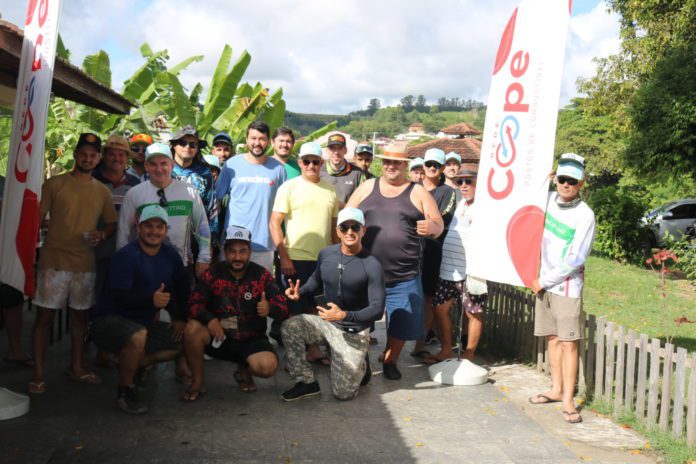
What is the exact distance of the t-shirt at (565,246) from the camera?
5.88m

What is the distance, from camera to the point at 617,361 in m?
6.07

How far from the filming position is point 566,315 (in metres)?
6.01

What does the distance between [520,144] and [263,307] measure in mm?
2565

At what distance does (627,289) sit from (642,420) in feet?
28.6

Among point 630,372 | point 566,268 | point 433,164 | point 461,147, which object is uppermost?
point 461,147

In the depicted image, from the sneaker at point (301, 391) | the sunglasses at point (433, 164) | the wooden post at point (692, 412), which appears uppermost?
the sunglasses at point (433, 164)

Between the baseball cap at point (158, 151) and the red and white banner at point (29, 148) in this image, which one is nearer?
the red and white banner at point (29, 148)

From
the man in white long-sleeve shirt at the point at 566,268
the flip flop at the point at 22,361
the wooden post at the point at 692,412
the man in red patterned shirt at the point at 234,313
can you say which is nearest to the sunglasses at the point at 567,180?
the man in white long-sleeve shirt at the point at 566,268

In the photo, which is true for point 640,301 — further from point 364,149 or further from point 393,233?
point 393,233

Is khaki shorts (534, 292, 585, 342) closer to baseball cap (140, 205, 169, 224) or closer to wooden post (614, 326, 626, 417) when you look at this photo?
wooden post (614, 326, 626, 417)

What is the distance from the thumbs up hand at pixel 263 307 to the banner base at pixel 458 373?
1904 mm

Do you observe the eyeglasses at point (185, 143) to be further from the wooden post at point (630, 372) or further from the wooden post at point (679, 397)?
the wooden post at point (679, 397)

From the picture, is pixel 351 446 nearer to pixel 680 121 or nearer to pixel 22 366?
pixel 22 366

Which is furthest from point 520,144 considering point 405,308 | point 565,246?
point 405,308
